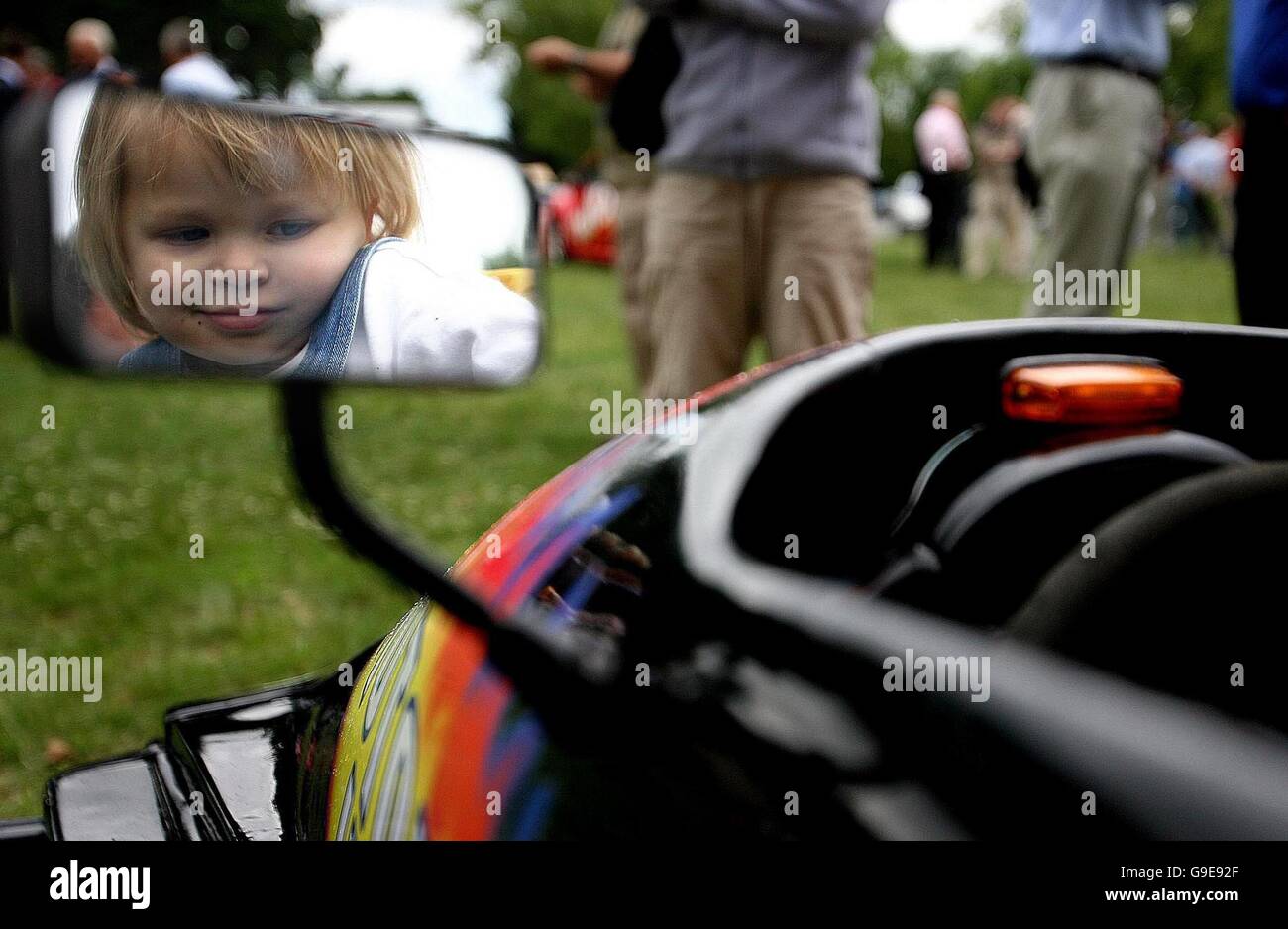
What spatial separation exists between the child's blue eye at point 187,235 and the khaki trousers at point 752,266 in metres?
2.82

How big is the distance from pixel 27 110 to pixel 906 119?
3206 inches

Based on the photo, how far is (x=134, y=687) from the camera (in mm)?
3658

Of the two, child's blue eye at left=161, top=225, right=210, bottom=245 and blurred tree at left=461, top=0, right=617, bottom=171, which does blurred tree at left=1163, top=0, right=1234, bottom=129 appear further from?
child's blue eye at left=161, top=225, right=210, bottom=245

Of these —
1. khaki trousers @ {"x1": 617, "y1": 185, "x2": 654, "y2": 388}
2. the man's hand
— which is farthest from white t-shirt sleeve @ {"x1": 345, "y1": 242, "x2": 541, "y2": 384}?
khaki trousers @ {"x1": 617, "y1": 185, "x2": 654, "y2": 388}

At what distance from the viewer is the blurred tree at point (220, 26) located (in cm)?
3997

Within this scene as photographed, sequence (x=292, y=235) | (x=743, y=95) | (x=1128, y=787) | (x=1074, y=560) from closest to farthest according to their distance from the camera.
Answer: (x=1128, y=787)
(x=292, y=235)
(x=1074, y=560)
(x=743, y=95)

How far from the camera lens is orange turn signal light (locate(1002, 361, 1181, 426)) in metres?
1.25

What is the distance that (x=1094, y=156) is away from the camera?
464cm

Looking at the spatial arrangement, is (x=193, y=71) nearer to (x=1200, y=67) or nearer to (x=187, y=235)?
(x=187, y=235)

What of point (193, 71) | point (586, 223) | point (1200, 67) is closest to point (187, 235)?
point (193, 71)

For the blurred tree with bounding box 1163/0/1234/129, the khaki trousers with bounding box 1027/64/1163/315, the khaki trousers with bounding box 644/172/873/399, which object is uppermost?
the blurred tree with bounding box 1163/0/1234/129

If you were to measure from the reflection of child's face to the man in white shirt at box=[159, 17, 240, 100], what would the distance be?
93 mm
